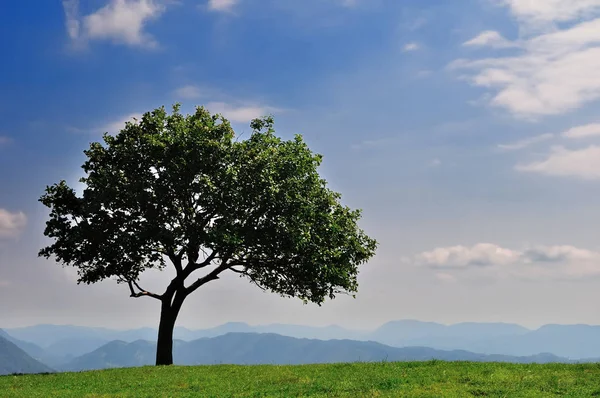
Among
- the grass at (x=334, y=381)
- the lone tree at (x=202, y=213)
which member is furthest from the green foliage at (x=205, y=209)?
the grass at (x=334, y=381)

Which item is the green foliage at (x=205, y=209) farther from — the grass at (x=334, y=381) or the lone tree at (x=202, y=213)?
the grass at (x=334, y=381)

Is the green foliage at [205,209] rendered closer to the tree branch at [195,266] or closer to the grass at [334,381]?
the tree branch at [195,266]

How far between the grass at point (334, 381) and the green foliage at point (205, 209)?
29.3ft

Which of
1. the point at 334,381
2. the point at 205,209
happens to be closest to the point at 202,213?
the point at 205,209

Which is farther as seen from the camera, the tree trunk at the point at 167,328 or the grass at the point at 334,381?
the tree trunk at the point at 167,328

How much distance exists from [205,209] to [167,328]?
959cm

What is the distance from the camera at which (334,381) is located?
90.4 feet

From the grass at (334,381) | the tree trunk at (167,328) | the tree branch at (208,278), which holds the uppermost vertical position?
the tree branch at (208,278)

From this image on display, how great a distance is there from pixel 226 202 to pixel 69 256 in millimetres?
12615

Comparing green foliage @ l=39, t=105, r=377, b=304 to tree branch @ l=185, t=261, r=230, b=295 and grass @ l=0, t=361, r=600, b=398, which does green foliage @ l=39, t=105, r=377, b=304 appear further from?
grass @ l=0, t=361, r=600, b=398

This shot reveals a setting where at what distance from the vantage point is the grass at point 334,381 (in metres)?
24.9

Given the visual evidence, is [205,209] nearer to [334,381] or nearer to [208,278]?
[208,278]

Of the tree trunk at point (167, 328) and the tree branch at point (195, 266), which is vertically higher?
the tree branch at point (195, 266)

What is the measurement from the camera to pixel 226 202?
40.5m
